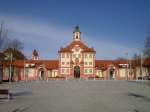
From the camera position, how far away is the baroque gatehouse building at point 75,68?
287ft

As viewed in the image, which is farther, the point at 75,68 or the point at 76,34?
the point at 76,34

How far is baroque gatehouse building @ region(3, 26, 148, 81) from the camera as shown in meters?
87.4

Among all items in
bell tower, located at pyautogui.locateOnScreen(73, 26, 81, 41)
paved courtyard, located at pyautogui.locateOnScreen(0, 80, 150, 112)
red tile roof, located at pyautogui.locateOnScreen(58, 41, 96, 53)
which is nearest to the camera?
paved courtyard, located at pyautogui.locateOnScreen(0, 80, 150, 112)

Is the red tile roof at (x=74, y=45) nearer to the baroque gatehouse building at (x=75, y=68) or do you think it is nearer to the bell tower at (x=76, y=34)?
the baroque gatehouse building at (x=75, y=68)

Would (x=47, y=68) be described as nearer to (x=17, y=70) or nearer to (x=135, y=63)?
(x=17, y=70)

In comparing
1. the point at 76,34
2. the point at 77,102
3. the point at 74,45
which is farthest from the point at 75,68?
the point at 77,102

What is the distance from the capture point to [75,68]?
3474 inches

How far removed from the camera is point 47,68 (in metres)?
91.4

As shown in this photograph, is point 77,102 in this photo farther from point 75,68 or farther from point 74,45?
point 74,45

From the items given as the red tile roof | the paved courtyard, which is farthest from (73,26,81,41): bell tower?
the paved courtyard

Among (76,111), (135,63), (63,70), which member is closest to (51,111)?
(76,111)

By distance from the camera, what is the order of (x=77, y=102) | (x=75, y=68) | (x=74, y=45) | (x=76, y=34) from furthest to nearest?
(x=76, y=34)
(x=74, y=45)
(x=75, y=68)
(x=77, y=102)

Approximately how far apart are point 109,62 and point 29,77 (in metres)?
27.2

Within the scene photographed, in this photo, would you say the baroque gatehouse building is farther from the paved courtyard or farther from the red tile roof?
the paved courtyard
